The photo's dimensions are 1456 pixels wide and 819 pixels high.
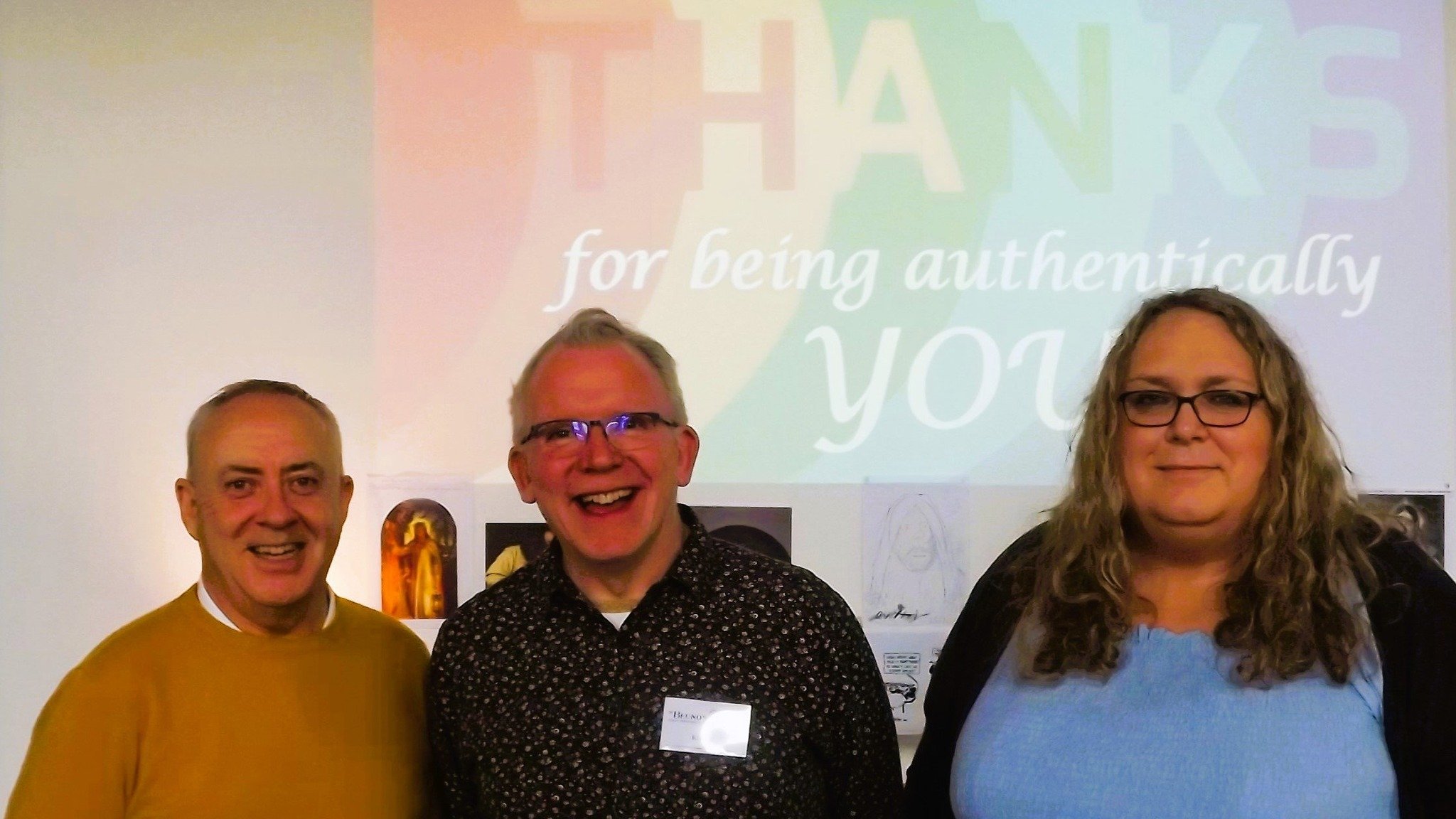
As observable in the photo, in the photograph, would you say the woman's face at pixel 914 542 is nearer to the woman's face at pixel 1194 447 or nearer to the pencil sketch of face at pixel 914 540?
the pencil sketch of face at pixel 914 540

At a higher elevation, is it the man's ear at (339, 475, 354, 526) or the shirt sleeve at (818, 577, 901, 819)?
the man's ear at (339, 475, 354, 526)

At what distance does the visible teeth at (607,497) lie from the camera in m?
1.89

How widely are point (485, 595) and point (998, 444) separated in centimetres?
157

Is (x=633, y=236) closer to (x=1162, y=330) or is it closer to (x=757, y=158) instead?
(x=757, y=158)

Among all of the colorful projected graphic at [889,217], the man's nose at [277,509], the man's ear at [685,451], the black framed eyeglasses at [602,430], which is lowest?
the man's nose at [277,509]

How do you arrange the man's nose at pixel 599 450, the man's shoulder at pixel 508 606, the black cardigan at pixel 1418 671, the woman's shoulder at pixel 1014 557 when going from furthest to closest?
the woman's shoulder at pixel 1014 557, the man's shoulder at pixel 508 606, the man's nose at pixel 599 450, the black cardigan at pixel 1418 671

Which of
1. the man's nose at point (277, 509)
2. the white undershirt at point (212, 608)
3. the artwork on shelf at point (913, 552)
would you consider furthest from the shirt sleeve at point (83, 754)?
the artwork on shelf at point (913, 552)

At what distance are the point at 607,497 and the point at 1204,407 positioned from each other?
0.94 m

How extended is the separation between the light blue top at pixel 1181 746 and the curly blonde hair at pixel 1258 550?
0.04m

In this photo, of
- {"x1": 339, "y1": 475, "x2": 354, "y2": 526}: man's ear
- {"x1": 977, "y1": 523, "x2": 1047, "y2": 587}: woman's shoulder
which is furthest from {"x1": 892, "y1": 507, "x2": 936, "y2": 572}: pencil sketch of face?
{"x1": 339, "y1": 475, "x2": 354, "y2": 526}: man's ear

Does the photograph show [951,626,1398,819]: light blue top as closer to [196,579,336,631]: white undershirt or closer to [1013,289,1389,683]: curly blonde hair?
[1013,289,1389,683]: curly blonde hair

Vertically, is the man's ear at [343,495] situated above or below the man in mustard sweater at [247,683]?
above

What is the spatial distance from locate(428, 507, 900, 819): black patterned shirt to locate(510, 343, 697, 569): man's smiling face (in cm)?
9

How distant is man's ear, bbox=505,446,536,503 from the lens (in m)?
1.98
